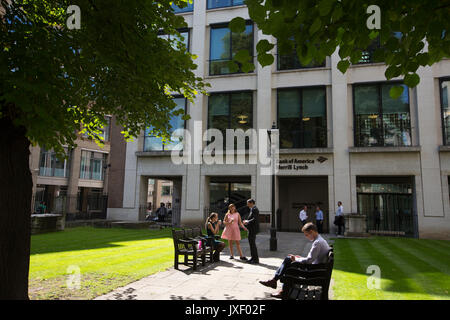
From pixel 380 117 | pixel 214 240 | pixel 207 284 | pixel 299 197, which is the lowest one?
pixel 207 284

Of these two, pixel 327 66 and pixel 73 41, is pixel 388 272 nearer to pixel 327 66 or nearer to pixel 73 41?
pixel 73 41

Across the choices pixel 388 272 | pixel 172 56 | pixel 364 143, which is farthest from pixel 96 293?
pixel 364 143

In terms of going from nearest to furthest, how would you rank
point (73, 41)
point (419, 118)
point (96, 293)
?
point (73, 41) → point (96, 293) → point (419, 118)

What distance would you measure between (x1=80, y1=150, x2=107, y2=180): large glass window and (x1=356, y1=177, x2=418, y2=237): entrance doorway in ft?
111

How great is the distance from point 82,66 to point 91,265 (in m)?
5.69

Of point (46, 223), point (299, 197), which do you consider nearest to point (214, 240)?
point (46, 223)

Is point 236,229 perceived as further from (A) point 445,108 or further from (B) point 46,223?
(A) point 445,108

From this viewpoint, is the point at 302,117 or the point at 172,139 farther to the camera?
the point at 172,139

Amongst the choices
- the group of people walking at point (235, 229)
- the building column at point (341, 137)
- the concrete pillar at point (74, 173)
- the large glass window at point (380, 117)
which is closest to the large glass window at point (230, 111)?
the building column at point (341, 137)

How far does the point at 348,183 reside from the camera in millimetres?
19562

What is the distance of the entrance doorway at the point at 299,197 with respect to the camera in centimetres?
2522

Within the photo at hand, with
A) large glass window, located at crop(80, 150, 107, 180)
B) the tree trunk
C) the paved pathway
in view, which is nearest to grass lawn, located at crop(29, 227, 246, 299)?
the paved pathway

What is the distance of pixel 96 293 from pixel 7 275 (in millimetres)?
1789

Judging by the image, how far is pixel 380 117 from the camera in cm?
1981
